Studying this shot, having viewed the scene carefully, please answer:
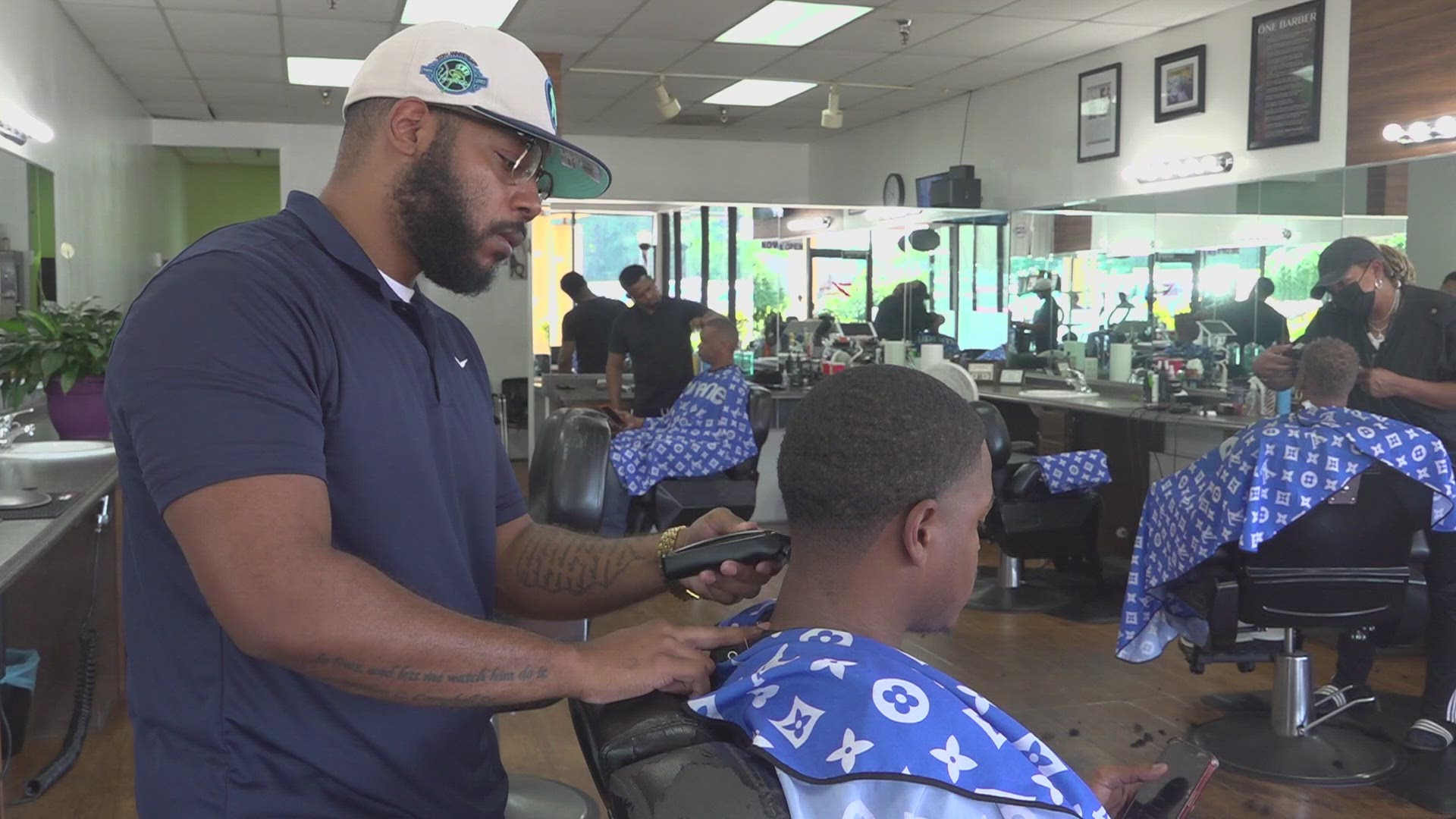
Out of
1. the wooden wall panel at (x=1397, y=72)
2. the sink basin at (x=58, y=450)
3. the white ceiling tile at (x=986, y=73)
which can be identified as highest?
the white ceiling tile at (x=986, y=73)

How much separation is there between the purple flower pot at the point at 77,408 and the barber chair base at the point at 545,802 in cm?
229

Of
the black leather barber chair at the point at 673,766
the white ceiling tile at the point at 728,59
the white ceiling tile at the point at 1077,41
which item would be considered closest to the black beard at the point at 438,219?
the black leather barber chair at the point at 673,766

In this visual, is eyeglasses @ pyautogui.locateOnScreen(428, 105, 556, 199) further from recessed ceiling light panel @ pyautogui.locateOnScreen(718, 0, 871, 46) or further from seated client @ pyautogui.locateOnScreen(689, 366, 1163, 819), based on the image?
recessed ceiling light panel @ pyautogui.locateOnScreen(718, 0, 871, 46)

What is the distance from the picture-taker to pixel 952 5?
5738mm

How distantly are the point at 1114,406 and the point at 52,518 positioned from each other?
174 inches

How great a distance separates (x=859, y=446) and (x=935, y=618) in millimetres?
198

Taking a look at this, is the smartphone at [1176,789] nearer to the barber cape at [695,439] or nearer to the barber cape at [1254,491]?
the barber cape at [1254,491]

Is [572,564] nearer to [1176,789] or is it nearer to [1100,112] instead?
[1176,789]

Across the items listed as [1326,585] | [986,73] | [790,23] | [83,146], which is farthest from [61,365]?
[986,73]

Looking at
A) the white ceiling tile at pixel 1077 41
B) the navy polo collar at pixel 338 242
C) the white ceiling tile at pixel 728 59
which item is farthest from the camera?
the white ceiling tile at pixel 728 59

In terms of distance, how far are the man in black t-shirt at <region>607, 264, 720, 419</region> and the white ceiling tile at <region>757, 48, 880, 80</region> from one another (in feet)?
5.08

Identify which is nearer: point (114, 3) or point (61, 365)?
point (61, 365)

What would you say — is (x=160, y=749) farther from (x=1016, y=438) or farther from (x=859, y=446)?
(x=1016, y=438)

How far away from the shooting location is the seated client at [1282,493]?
3.18m
